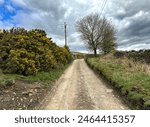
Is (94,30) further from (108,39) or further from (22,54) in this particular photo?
(22,54)

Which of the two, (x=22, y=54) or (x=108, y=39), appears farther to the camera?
(x=108, y=39)

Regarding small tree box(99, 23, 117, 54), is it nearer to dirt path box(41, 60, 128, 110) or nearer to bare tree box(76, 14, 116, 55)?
bare tree box(76, 14, 116, 55)

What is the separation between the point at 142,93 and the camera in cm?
1083

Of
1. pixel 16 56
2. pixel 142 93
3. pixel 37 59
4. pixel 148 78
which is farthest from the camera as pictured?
pixel 37 59

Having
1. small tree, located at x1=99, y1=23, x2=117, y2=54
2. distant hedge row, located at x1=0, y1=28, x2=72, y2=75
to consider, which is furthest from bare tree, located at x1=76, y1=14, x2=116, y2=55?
distant hedge row, located at x1=0, y1=28, x2=72, y2=75

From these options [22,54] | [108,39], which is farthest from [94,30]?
[22,54]

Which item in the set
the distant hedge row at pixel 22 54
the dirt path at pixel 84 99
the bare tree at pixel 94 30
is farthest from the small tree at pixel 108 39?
the dirt path at pixel 84 99

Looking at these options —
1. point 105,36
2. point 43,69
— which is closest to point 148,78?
point 43,69

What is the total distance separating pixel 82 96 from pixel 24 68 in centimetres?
674

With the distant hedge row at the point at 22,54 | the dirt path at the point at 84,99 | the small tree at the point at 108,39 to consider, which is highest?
the small tree at the point at 108,39

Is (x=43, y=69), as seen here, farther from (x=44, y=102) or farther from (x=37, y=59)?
(x=44, y=102)

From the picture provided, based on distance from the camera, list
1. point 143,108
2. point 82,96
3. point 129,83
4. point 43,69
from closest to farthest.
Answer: point 143,108
point 82,96
point 129,83
point 43,69

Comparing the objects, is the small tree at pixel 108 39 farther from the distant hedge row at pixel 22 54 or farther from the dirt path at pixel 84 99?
the dirt path at pixel 84 99

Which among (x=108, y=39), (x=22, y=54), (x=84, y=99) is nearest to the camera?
(x=84, y=99)
